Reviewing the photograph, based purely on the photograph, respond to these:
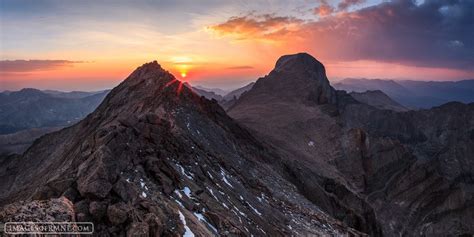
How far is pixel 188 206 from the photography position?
36.3m

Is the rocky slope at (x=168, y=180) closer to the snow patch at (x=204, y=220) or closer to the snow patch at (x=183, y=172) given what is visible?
the snow patch at (x=183, y=172)

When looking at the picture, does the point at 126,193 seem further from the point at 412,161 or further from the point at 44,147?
the point at 412,161

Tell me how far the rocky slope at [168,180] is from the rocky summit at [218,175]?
15 cm

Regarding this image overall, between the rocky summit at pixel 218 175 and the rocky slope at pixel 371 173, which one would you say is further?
the rocky slope at pixel 371 173

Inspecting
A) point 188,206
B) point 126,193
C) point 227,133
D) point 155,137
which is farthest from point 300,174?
point 126,193

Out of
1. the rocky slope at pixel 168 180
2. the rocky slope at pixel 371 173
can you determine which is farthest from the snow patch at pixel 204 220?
the rocky slope at pixel 371 173

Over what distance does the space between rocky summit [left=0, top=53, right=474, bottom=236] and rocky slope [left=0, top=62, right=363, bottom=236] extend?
15 centimetres

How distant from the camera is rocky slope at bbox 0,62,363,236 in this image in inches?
1112

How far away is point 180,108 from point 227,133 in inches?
496

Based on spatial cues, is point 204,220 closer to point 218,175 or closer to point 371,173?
point 218,175

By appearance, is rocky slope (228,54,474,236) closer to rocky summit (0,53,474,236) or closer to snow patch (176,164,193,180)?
rocky summit (0,53,474,236)

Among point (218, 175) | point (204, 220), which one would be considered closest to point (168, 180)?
point (204, 220)

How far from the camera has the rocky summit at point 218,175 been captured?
30984 millimetres

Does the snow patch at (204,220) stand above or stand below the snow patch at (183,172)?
below
